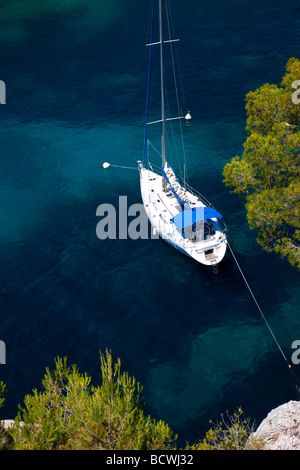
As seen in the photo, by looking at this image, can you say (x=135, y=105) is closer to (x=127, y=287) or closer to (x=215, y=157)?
(x=215, y=157)

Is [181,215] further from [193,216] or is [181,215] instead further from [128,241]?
[128,241]

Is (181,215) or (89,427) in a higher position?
(181,215)

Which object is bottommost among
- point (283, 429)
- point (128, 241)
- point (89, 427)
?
point (283, 429)

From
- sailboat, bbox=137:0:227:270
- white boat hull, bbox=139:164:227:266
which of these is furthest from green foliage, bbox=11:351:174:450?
sailboat, bbox=137:0:227:270

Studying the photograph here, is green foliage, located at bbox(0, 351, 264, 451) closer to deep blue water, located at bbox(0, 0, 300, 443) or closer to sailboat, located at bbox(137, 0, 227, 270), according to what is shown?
deep blue water, located at bbox(0, 0, 300, 443)

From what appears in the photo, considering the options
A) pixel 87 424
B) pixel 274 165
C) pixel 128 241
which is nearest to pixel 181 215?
pixel 128 241
